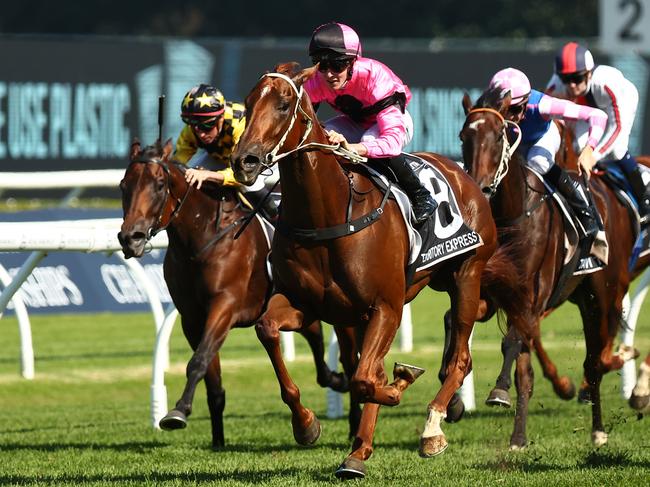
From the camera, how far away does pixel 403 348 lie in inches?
456

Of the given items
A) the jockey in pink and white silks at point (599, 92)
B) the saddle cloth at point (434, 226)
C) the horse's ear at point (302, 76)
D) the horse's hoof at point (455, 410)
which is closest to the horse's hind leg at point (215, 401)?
the horse's hoof at point (455, 410)

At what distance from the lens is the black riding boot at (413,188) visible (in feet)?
21.3

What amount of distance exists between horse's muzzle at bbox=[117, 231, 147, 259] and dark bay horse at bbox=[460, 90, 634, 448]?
1.72 m

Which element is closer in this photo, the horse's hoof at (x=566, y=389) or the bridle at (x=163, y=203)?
the bridle at (x=163, y=203)

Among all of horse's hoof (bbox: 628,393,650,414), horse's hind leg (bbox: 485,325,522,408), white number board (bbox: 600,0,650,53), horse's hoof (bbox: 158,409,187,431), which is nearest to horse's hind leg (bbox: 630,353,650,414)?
horse's hoof (bbox: 628,393,650,414)

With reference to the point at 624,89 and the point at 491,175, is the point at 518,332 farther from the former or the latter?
the point at 624,89

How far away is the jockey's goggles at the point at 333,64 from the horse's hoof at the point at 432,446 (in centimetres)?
165

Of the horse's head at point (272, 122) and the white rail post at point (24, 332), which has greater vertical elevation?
the horse's head at point (272, 122)

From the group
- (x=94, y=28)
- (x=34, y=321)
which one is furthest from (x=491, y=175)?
(x=94, y=28)

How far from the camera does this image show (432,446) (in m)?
6.09

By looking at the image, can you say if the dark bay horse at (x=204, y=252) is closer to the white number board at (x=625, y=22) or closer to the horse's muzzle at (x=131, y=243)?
the horse's muzzle at (x=131, y=243)

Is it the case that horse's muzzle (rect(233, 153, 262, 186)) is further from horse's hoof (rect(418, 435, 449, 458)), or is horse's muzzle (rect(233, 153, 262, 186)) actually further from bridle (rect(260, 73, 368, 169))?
horse's hoof (rect(418, 435, 449, 458))

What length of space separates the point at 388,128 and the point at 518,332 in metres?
1.69

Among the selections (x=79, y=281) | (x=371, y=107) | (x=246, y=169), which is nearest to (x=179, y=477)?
(x=246, y=169)
